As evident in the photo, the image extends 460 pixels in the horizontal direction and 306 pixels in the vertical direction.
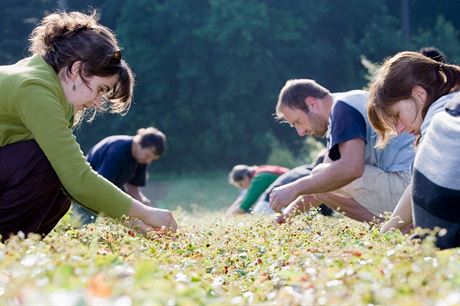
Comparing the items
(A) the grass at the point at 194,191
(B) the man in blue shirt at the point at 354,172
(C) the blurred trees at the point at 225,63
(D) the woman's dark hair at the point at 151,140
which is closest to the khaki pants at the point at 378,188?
(B) the man in blue shirt at the point at 354,172

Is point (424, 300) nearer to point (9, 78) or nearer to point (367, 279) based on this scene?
point (367, 279)

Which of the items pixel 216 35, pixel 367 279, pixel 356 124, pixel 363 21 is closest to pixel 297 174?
pixel 356 124

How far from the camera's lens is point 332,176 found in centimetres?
671

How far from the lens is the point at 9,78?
14.8ft

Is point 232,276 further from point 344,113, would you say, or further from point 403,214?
point 344,113

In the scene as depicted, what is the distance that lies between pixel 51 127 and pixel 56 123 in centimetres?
3

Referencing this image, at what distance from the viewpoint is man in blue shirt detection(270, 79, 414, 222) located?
669cm

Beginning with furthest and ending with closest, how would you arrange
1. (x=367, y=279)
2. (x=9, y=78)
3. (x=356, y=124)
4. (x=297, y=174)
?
(x=297, y=174) < (x=356, y=124) < (x=9, y=78) < (x=367, y=279)

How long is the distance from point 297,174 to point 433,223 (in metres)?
5.75

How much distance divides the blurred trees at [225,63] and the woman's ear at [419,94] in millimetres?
33757

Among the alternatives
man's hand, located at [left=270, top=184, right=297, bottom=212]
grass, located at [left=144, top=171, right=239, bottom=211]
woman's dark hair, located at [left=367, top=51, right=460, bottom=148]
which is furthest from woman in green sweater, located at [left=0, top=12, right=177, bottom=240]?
grass, located at [left=144, top=171, right=239, bottom=211]

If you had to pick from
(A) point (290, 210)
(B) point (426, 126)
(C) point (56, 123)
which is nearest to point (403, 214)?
(B) point (426, 126)

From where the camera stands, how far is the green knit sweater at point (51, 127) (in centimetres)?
441

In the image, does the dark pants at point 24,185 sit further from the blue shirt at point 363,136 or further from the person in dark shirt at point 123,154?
the person in dark shirt at point 123,154
